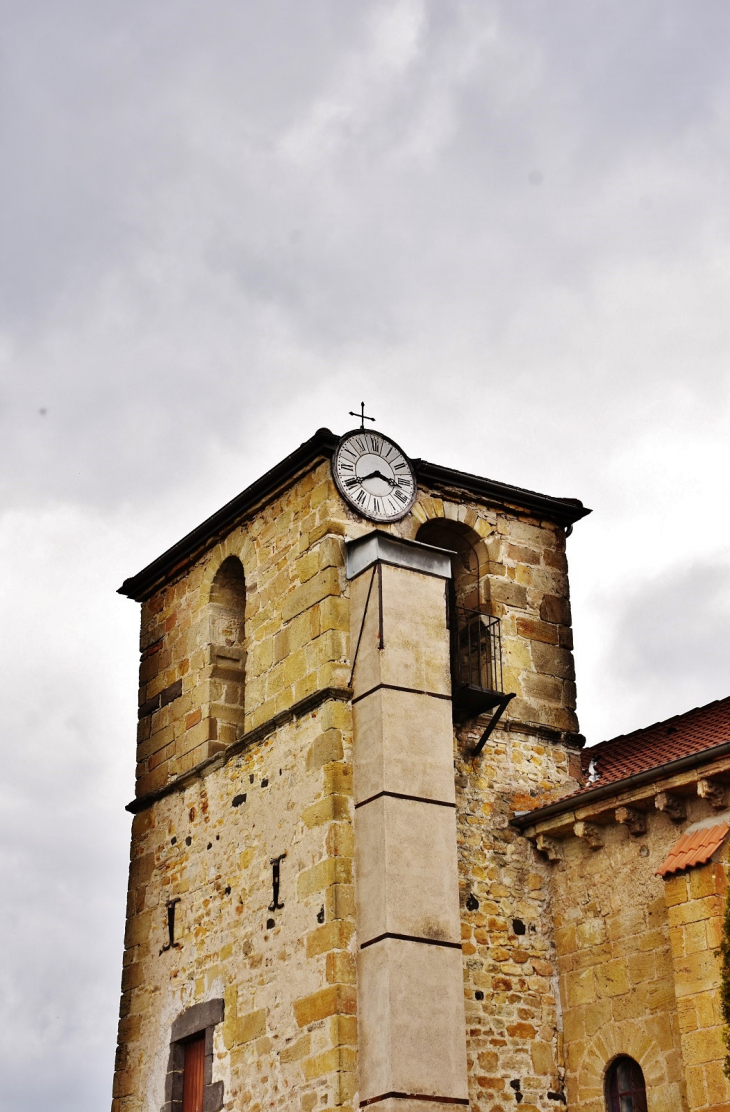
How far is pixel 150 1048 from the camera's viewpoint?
1612 cm

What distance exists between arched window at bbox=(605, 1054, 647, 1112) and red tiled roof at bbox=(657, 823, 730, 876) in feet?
5.98

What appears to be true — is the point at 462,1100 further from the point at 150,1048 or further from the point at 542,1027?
the point at 150,1048

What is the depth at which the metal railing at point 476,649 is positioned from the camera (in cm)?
1633

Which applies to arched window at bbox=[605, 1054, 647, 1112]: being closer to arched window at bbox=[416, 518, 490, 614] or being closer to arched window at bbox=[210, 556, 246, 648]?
arched window at bbox=[416, 518, 490, 614]

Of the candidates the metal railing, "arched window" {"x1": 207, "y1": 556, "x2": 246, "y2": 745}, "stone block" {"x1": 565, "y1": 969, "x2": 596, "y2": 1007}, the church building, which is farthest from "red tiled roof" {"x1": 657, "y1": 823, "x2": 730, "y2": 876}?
"arched window" {"x1": 207, "y1": 556, "x2": 246, "y2": 745}

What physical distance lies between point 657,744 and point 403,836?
2968 mm

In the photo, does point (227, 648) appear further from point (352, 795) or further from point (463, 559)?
point (352, 795)

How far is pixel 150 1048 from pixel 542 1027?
13.7 ft

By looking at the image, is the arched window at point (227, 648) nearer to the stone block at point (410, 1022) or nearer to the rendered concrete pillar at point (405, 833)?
the rendered concrete pillar at point (405, 833)

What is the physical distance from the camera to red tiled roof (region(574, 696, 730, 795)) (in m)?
14.4

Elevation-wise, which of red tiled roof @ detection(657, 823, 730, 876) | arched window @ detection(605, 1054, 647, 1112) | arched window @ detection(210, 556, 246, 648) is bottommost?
arched window @ detection(605, 1054, 647, 1112)

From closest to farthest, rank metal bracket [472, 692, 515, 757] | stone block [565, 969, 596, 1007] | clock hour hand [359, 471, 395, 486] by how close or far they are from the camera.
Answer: stone block [565, 969, 596, 1007] < metal bracket [472, 692, 515, 757] < clock hour hand [359, 471, 395, 486]

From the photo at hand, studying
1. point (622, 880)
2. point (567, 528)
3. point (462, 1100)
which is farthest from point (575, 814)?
point (567, 528)

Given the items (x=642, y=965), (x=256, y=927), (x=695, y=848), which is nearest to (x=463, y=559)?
(x=256, y=927)
